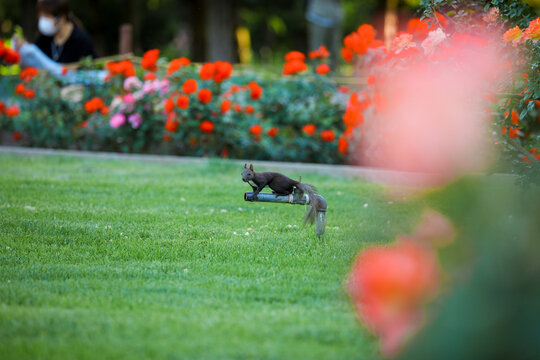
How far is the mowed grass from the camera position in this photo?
251 centimetres

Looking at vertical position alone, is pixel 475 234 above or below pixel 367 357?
above

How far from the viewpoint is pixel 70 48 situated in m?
10.5

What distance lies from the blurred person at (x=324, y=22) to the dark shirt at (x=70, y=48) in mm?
4442

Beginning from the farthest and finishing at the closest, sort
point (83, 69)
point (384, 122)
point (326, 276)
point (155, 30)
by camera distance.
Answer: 1. point (155, 30)
2. point (83, 69)
3. point (384, 122)
4. point (326, 276)

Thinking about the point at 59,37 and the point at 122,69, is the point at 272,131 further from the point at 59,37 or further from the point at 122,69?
the point at 59,37

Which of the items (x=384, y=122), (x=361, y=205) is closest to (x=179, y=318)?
(x=361, y=205)

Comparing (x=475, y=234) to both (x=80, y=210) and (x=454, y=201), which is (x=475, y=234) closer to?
(x=454, y=201)

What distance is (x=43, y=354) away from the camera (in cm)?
239

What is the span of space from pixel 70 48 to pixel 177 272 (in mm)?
7800

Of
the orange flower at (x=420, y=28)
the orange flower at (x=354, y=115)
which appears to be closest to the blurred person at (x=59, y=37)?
the orange flower at (x=354, y=115)

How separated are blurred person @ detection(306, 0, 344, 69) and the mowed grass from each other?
25.0 ft

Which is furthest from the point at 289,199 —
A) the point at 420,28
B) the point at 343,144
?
the point at 343,144

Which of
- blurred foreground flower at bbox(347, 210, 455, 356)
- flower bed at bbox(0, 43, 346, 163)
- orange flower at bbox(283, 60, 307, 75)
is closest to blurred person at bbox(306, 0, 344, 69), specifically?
flower bed at bbox(0, 43, 346, 163)

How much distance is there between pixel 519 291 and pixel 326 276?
1546mm
